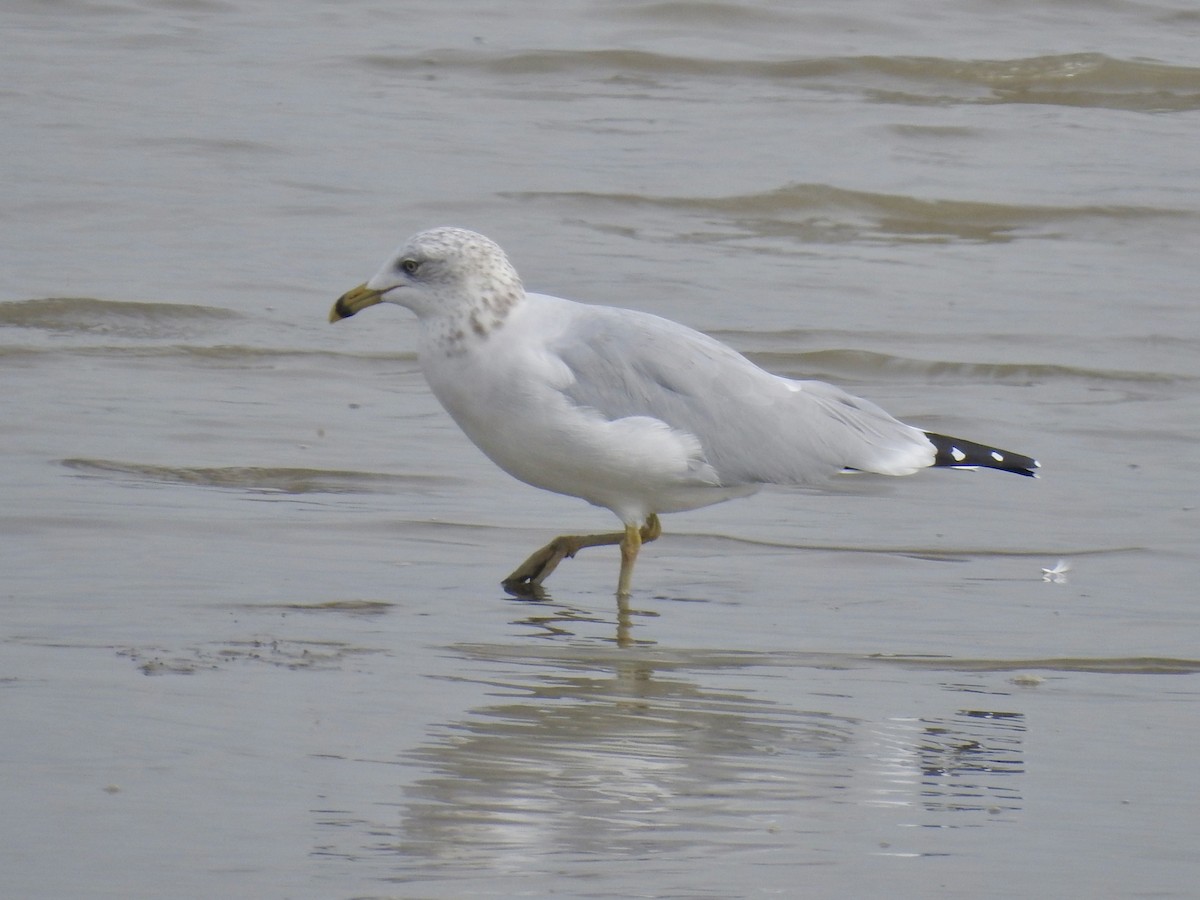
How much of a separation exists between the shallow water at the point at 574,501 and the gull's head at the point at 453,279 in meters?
0.69

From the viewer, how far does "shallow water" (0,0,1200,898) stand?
10.3 ft

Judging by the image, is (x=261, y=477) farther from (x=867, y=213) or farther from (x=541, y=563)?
(x=867, y=213)

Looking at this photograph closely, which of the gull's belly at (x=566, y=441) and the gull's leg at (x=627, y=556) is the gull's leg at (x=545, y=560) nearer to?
the gull's leg at (x=627, y=556)

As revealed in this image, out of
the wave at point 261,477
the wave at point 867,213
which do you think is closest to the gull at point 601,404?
the wave at point 261,477

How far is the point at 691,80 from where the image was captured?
13.1m

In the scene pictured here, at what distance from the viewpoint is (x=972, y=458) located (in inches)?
208

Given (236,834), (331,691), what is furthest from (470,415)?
(236,834)

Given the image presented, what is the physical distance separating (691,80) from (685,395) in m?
8.55

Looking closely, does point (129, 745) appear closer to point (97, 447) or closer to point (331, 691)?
point (331, 691)

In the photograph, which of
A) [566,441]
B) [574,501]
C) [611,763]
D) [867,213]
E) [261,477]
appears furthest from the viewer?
[867,213]

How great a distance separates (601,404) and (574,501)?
4.59 feet

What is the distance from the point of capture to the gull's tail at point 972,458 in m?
5.27

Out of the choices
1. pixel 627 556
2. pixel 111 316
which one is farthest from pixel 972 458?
pixel 111 316

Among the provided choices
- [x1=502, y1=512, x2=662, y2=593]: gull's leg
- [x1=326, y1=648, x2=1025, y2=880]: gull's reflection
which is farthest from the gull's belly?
[x1=326, y1=648, x2=1025, y2=880]: gull's reflection
